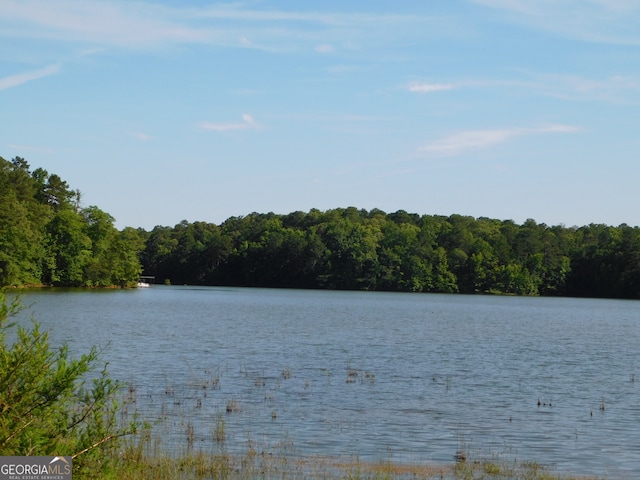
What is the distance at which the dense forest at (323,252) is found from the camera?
112688 millimetres

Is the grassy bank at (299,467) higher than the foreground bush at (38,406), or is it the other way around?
the foreground bush at (38,406)

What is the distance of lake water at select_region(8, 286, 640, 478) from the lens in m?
17.8

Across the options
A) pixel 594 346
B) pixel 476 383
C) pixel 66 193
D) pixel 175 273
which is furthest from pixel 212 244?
pixel 476 383

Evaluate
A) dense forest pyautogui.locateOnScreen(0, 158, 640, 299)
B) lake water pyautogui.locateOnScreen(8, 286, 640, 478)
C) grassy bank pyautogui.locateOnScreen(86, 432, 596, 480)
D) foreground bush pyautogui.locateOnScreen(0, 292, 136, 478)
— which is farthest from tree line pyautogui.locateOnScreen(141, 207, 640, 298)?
foreground bush pyautogui.locateOnScreen(0, 292, 136, 478)

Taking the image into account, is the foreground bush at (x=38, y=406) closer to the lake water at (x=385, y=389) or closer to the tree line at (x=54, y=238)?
the lake water at (x=385, y=389)

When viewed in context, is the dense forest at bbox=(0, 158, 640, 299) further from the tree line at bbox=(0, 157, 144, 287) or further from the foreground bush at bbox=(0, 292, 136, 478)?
the foreground bush at bbox=(0, 292, 136, 478)

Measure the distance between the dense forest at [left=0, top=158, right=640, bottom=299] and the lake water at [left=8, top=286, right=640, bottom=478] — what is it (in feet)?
200

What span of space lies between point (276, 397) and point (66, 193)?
110 metres

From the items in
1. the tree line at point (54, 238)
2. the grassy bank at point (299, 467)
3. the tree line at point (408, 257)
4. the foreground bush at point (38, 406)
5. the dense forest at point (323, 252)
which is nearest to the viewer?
the foreground bush at point (38, 406)

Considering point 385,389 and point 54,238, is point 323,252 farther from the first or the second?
point 385,389

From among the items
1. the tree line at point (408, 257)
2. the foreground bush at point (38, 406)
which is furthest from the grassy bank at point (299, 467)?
the tree line at point (408, 257)

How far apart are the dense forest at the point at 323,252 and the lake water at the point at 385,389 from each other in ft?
200

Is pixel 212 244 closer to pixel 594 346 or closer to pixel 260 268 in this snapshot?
pixel 260 268

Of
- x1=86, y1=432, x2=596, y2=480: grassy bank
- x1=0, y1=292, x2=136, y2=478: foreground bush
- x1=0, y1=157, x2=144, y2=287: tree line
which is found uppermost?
x1=0, y1=157, x2=144, y2=287: tree line
